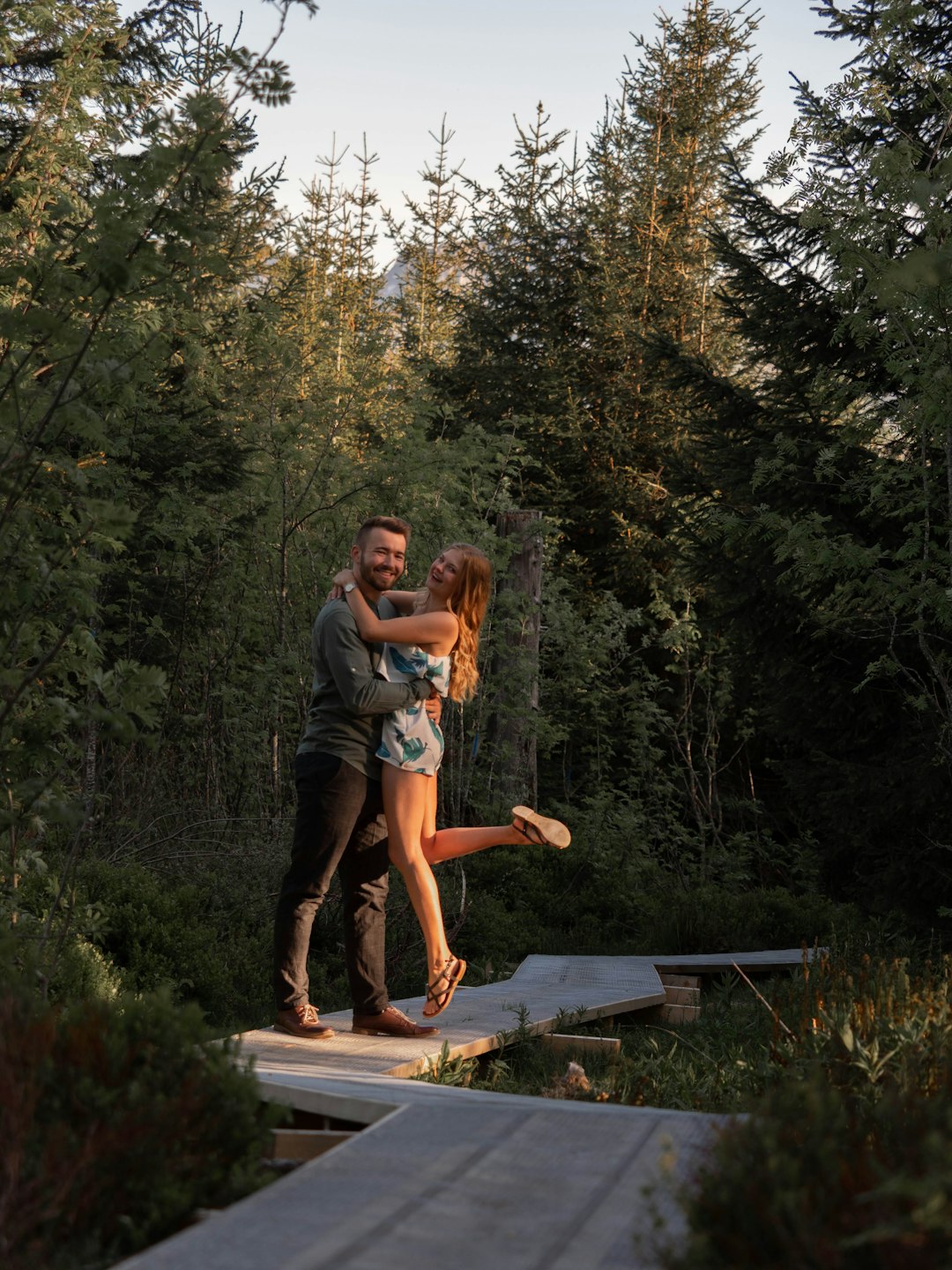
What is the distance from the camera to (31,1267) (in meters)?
2.36

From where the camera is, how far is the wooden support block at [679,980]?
7.60 metres

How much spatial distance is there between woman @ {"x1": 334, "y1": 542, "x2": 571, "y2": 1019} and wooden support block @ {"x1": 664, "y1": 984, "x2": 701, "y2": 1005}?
2.19 m

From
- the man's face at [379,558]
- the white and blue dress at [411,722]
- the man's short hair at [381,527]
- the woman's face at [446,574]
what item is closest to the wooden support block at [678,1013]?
the white and blue dress at [411,722]

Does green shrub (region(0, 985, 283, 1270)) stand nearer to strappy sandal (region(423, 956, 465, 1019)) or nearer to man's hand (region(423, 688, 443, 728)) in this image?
strappy sandal (region(423, 956, 465, 1019))

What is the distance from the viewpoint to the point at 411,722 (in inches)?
208

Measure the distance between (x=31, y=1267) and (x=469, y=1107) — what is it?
1.39 metres

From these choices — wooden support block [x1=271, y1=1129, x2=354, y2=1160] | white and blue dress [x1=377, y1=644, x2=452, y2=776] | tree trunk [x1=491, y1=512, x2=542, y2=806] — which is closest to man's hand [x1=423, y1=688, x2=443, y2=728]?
white and blue dress [x1=377, y1=644, x2=452, y2=776]

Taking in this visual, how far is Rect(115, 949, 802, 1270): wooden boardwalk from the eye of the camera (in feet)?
7.83

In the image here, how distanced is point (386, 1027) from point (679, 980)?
295cm

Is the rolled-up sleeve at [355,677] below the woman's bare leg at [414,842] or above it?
above

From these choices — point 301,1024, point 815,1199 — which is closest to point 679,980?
point 301,1024

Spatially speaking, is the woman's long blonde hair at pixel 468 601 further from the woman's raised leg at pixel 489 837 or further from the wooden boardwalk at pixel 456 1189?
the wooden boardwalk at pixel 456 1189

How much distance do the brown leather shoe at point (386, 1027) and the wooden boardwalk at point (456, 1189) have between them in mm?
1034

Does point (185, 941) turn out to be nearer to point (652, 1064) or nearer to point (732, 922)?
point (652, 1064)
